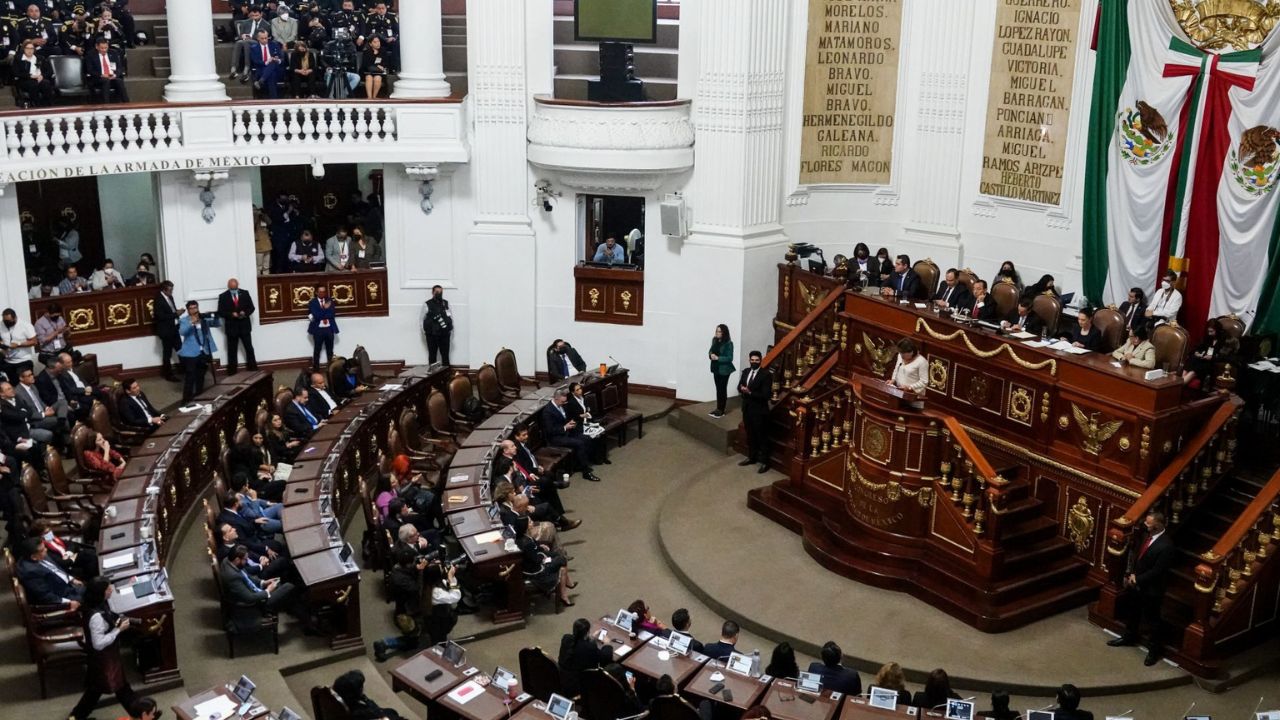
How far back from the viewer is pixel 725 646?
1128cm

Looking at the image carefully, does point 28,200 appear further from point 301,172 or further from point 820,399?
point 820,399

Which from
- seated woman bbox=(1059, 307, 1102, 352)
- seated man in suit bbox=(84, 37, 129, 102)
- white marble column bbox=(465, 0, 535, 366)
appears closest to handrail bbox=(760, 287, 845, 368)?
seated woman bbox=(1059, 307, 1102, 352)

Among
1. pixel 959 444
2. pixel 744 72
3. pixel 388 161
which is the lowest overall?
pixel 959 444

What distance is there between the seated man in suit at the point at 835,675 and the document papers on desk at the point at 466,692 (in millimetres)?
2558

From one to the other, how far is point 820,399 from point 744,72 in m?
5.31

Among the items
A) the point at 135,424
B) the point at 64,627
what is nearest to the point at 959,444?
the point at 64,627

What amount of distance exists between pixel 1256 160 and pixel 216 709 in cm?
1170

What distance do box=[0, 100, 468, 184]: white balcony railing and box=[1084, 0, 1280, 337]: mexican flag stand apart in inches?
334

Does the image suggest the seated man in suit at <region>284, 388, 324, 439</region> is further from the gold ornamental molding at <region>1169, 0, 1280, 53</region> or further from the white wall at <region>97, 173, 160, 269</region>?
the gold ornamental molding at <region>1169, 0, 1280, 53</region>

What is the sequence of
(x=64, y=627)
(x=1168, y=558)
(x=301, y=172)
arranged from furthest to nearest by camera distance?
(x=301, y=172)
(x=1168, y=558)
(x=64, y=627)

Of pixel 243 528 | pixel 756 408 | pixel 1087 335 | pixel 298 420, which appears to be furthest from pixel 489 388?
pixel 1087 335

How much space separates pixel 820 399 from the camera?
14906mm

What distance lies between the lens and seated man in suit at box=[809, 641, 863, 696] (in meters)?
10.7

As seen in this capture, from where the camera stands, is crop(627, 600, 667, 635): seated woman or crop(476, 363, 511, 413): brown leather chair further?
crop(476, 363, 511, 413): brown leather chair
